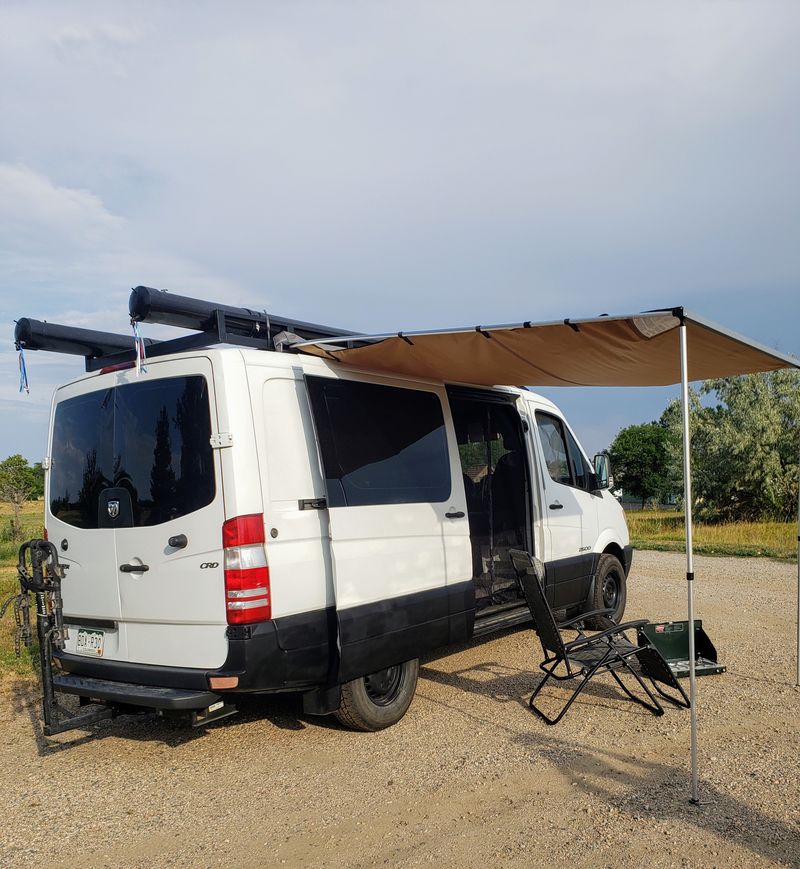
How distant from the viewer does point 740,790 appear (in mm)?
3826

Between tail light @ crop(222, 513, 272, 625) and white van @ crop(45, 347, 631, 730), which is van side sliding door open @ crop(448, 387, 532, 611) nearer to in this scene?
white van @ crop(45, 347, 631, 730)

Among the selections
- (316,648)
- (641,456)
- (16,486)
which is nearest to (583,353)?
(316,648)

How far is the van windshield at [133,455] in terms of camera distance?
4246mm

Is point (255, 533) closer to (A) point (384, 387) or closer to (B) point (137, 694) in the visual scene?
(B) point (137, 694)

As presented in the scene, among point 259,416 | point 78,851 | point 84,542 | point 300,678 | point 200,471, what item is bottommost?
point 78,851

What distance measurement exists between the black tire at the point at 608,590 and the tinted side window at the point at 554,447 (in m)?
0.91

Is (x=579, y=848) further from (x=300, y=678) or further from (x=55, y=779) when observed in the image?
(x=55, y=779)

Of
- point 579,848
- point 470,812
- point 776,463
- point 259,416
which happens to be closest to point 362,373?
point 259,416

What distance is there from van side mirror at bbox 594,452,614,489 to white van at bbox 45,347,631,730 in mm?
2376

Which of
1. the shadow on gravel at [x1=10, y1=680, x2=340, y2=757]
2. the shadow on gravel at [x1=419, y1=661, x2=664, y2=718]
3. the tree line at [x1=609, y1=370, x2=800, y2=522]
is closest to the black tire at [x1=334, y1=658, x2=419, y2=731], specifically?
the shadow on gravel at [x1=10, y1=680, x2=340, y2=757]

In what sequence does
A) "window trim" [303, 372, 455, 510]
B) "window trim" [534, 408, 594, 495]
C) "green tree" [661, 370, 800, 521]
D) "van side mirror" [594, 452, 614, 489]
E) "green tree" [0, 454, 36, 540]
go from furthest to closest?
"green tree" [661, 370, 800, 521]
"green tree" [0, 454, 36, 540]
"van side mirror" [594, 452, 614, 489]
"window trim" [534, 408, 594, 495]
"window trim" [303, 372, 455, 510]

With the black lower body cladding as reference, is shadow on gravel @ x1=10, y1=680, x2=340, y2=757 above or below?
below

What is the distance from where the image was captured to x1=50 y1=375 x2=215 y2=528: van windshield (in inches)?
167

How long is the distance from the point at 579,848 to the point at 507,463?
3785mm
